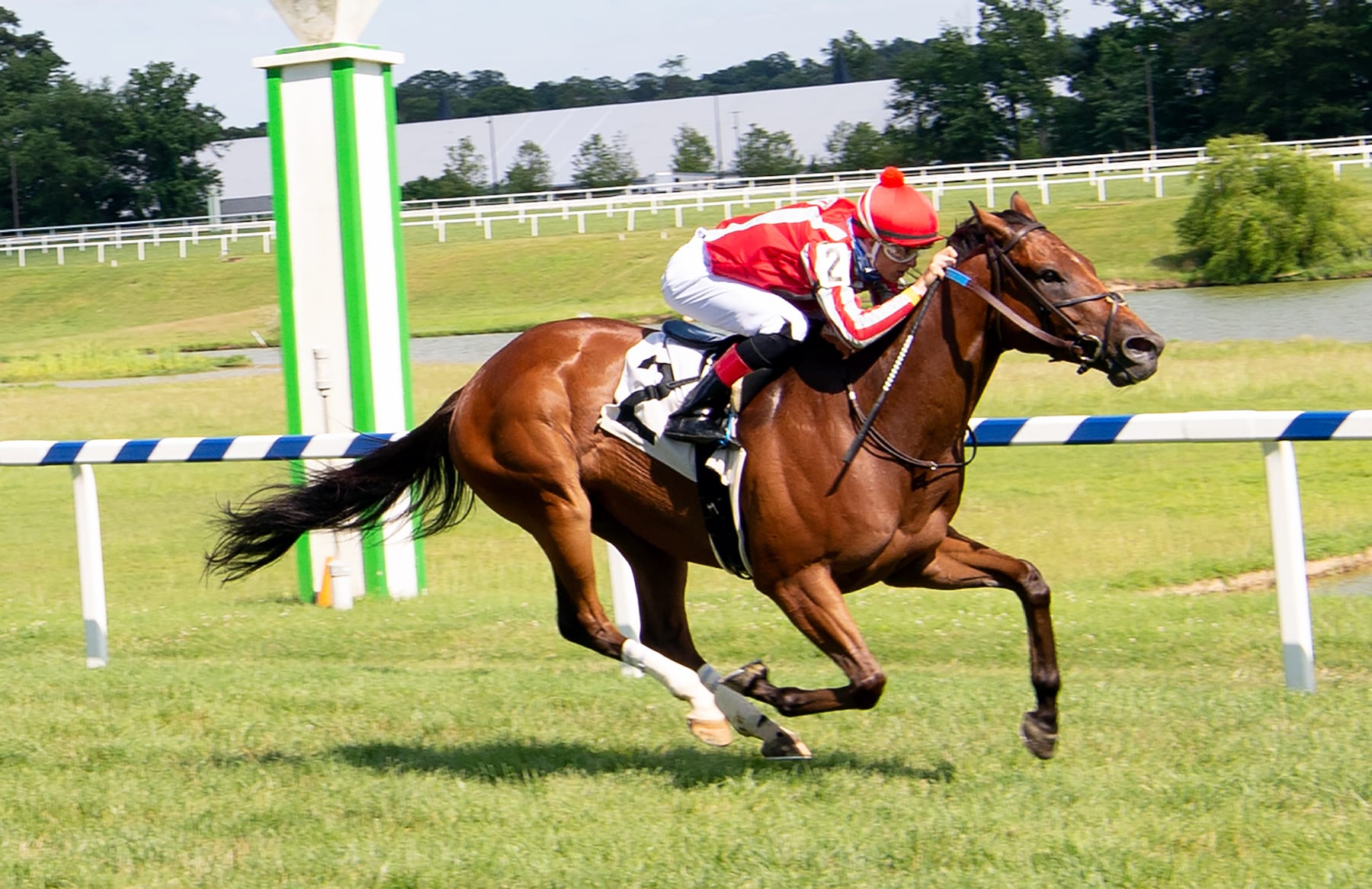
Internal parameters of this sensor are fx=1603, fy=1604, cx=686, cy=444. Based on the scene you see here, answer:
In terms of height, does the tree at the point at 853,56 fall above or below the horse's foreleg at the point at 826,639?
above

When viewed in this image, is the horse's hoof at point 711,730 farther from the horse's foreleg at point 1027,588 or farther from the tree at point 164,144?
the tree at point 164,144

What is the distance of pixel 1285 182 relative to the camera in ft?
88.3

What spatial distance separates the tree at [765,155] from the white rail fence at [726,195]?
11.7 meters

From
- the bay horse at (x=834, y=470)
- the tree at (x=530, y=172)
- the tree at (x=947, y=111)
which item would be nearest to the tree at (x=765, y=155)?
the tree at (x=947, y=111)

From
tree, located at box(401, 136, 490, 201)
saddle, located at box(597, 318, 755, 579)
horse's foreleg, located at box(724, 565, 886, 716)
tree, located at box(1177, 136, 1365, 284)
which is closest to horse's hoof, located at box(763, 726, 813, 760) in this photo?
horse's foreleg, located at box(724, 565, 886, 716)

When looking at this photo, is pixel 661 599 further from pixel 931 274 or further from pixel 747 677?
pixel 931 274

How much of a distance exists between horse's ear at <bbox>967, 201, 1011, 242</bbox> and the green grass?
1.50m

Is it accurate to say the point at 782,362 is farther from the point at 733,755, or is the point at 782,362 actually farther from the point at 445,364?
the point at 445,364

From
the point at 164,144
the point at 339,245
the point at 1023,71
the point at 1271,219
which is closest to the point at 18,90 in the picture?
the point at 164,144

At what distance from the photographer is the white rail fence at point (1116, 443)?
5312mm

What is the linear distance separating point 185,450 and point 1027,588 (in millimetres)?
3901

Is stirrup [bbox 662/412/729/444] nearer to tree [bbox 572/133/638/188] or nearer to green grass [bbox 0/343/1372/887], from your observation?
green grass [bbox 0/343/1372/887]

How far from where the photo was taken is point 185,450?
6961 millimetres

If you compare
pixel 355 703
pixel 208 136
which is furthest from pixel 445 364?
pixel 208 136
